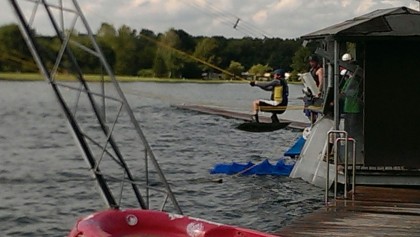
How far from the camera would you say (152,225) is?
1015 cm

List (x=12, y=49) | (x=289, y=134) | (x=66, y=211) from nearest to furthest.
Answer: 1. (x=12, y=49)
2. (x=66, y=211)
3. (x=289, y=134)

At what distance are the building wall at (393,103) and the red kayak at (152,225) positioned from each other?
7.38m

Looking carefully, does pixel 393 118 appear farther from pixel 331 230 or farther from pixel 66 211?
pixel 66 211

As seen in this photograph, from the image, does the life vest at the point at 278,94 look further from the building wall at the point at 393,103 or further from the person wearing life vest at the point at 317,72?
the building wall at the point at 393,103

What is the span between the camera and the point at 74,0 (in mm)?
10062

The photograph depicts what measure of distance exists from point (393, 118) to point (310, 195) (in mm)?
3305

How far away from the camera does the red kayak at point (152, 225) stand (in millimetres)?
9734

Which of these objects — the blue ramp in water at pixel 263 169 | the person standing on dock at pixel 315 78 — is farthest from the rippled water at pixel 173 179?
the person standing on dock at pixel 315 78

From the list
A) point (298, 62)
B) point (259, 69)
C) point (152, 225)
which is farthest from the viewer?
point (259, 69)

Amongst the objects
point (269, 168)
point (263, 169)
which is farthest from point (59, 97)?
point (263, 169)

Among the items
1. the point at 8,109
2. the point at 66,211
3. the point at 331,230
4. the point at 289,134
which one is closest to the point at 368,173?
the point at 331,230

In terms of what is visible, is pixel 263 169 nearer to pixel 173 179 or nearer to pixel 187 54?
pixel 173 179

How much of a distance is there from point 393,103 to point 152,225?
7825 mm

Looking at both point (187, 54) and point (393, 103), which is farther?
point (187, 54)
